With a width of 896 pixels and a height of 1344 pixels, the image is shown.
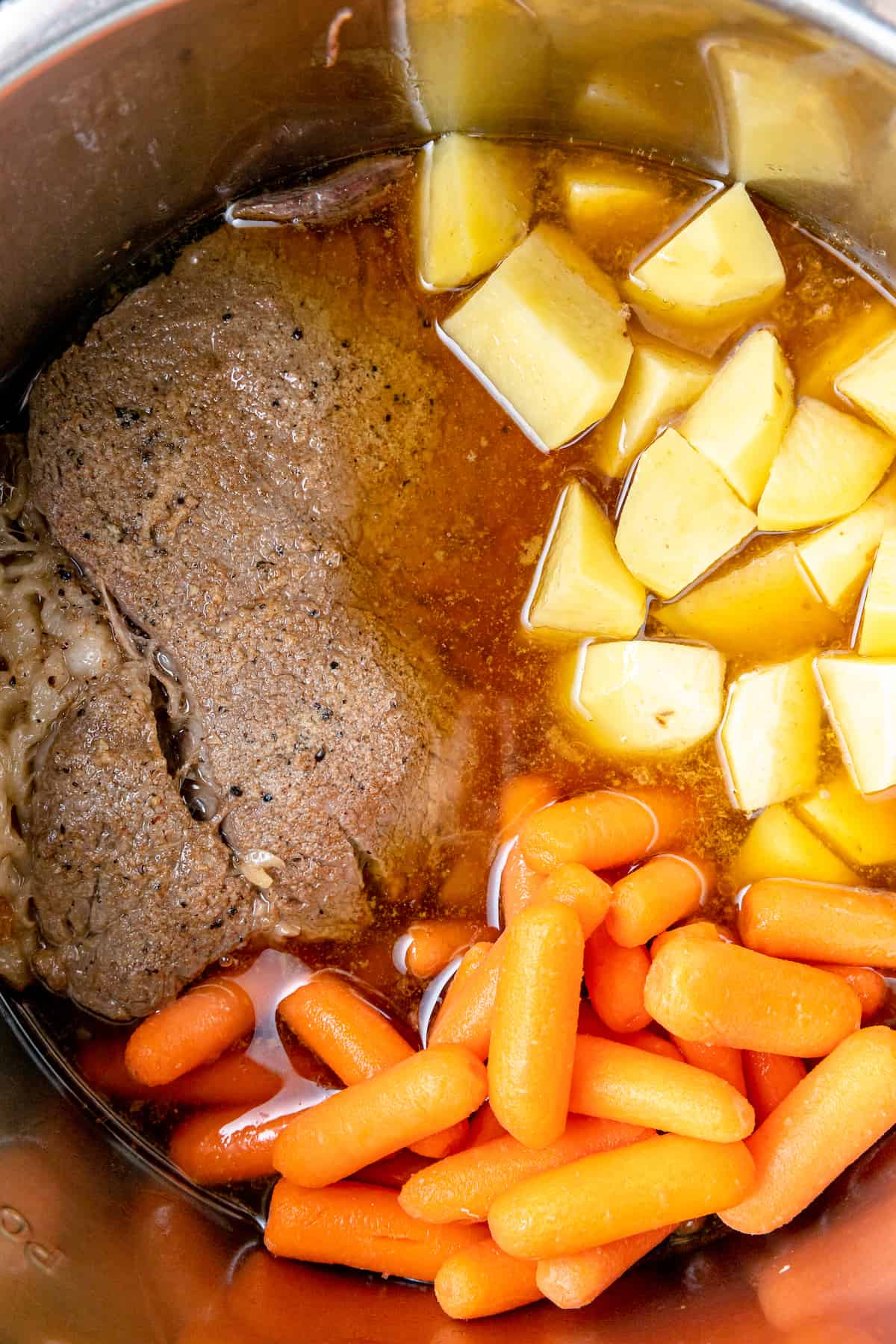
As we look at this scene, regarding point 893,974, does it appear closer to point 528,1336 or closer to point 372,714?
point 528,1336

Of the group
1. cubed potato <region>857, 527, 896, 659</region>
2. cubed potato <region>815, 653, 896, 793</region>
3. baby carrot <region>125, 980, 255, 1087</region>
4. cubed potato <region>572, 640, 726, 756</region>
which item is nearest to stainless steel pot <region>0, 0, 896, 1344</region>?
baby carrot <region>125, 980, 255, 1087</region>

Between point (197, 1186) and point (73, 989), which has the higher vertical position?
point (73, 989)

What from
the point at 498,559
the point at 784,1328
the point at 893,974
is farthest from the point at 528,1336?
the point at 498,559

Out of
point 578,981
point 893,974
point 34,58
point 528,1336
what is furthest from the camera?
point 893,974

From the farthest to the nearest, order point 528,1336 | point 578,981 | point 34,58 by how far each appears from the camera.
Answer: point 528,1336
point 578,981
point 34,58

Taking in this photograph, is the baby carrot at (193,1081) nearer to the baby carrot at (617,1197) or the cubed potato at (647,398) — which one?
the baby carrot at (617,1197)

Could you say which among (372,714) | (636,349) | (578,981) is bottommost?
(578,981)

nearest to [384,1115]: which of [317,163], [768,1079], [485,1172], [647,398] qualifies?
[485,1172]

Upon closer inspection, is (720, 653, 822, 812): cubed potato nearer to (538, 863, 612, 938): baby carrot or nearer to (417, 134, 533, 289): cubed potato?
(538, 863, 612, 938): baby carrot
